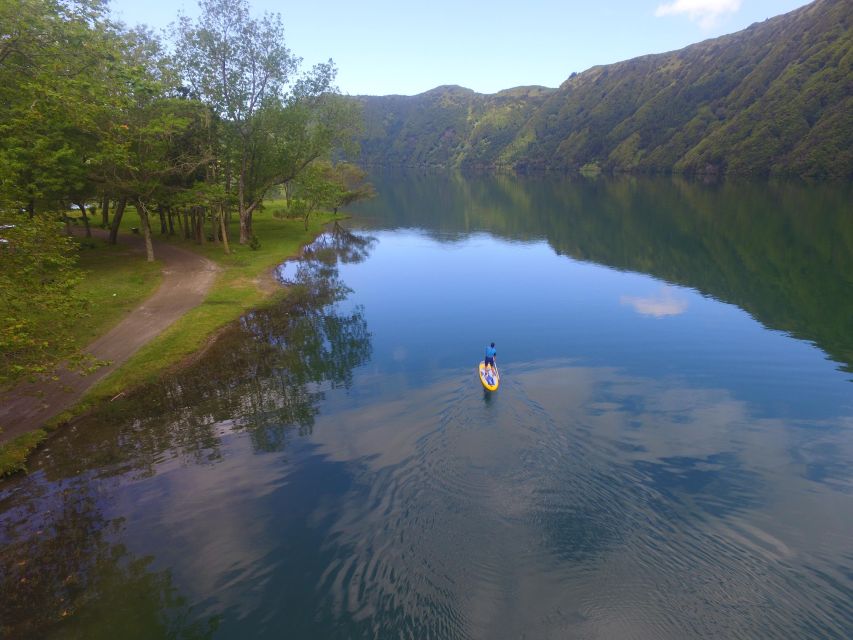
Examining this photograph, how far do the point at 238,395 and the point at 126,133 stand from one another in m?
27.9

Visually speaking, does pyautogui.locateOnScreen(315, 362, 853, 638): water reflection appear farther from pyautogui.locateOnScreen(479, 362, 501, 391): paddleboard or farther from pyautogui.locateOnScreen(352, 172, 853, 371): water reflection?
pyautogui.locateOnScreen(352, 172, 853, 371): water reflection

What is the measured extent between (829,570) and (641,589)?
6.19 metres

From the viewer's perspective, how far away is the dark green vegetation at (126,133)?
20719 mm

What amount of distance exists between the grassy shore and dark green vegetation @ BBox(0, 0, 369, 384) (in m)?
1.78

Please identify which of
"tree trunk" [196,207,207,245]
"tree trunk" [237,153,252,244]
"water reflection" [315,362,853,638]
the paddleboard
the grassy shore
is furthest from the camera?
"tree trunk" [196,207,207,245]

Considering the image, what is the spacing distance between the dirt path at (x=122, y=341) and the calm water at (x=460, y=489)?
7.60 feet

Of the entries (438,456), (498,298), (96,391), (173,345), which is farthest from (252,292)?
(438,456)

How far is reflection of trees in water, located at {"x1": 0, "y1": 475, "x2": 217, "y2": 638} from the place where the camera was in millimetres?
13500

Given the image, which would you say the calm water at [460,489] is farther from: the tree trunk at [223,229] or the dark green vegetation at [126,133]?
the tree trunk at [223,229]

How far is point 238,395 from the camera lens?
90.4 ft

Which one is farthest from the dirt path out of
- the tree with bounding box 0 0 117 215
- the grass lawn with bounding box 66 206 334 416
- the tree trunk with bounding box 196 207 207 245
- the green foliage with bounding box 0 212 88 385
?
the tree with bounding box 0 0 117 215

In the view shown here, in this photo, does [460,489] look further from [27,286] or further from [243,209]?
[243,209]

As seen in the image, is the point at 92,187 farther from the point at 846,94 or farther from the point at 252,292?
the point at 846,94

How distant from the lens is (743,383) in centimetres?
2808
